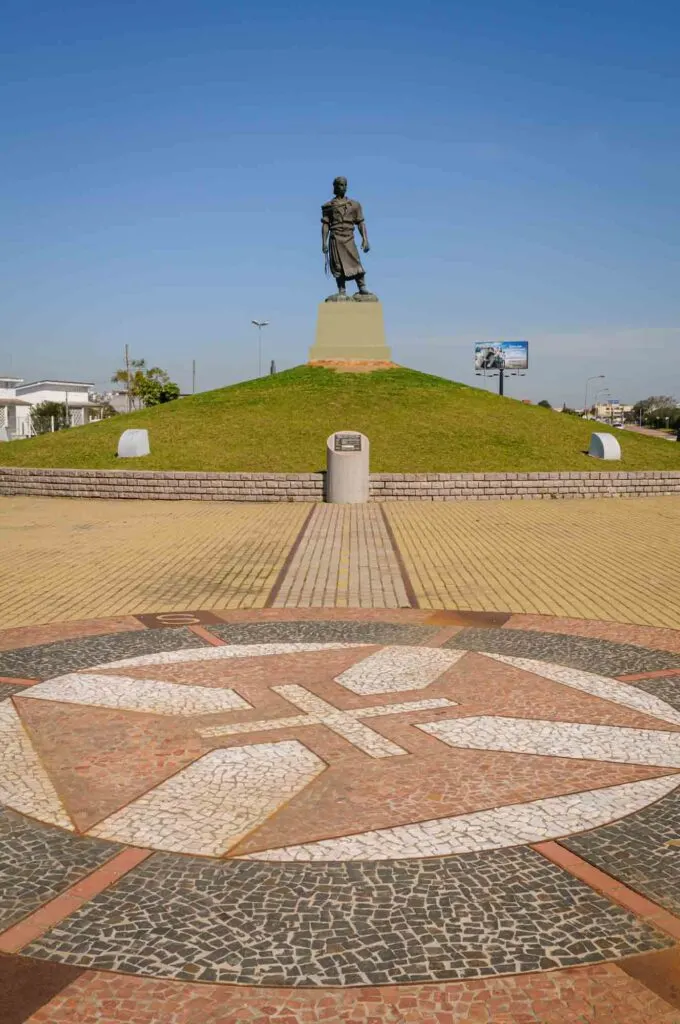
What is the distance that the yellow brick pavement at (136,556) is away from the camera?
9.45 meters

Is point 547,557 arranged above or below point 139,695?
above

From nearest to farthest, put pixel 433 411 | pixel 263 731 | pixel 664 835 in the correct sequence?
1. pixel 664 835
2. pixel 263 731
3. pixel 433 411

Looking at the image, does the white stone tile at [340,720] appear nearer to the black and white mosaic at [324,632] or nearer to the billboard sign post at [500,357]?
the black and white mosaic at [324,632]

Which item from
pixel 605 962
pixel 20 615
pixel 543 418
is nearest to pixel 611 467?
pixel 543 418

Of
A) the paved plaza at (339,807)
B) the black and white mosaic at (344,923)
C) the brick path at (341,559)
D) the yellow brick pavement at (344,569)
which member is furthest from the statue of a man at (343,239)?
the black and white mosaic at (344,923)

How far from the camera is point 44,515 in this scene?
17.8 m

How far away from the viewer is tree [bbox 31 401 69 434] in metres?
73.2

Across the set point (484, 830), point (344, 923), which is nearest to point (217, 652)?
point (484, 830)

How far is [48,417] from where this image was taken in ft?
255

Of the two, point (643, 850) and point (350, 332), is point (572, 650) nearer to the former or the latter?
point (643, 850)

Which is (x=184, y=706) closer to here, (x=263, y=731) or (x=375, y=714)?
(x=263, y=731)

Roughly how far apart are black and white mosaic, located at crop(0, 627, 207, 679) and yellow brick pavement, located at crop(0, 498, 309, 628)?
1.06 metres

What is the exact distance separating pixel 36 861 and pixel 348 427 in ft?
75.9

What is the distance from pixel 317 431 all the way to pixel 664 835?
2240cm
